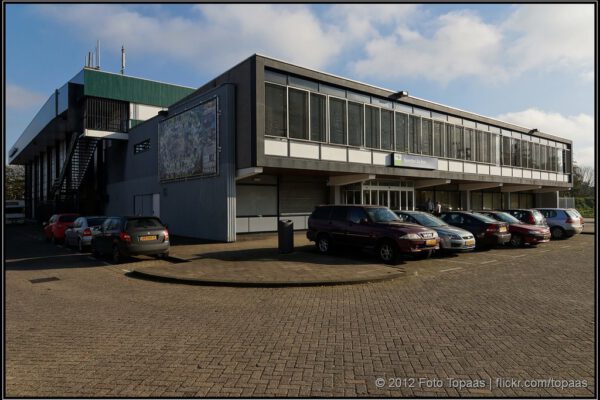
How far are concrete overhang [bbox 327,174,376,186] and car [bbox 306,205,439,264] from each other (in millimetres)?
7431

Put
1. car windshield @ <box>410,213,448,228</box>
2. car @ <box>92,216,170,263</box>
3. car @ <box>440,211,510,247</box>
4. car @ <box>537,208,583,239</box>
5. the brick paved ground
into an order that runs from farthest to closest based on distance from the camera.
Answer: car @ <box>537,208,583,239</box>, car @ <box>440,211,510,247</box>, car windshield @ <box>410,213,448,228</box>, car @ <box>92,216,170,263</box>, the brick paved ground

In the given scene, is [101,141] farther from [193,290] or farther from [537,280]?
[537,280]

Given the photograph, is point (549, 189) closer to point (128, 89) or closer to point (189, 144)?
point (189, 144)

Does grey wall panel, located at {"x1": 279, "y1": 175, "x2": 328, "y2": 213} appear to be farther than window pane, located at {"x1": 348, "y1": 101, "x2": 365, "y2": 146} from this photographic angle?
Yes

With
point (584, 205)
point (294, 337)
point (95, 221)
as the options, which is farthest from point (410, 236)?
point (584, 205)

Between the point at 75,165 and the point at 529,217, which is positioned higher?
the point at 75,165

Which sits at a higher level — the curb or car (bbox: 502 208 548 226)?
car (bbox: 502 208 548 226)

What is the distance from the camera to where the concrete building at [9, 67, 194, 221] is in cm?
3081

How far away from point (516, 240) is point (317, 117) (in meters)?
10.5

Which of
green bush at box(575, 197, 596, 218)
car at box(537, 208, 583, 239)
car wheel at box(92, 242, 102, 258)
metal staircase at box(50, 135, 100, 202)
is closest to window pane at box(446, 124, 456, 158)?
car at box(537, 208, 583, 239)

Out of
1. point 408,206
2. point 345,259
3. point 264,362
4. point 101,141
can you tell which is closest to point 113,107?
point 101,141

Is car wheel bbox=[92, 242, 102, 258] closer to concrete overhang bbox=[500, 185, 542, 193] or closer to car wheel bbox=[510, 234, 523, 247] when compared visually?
car wheel bbox=[510, 234, 523, 247]

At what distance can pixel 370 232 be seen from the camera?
12.5 metres

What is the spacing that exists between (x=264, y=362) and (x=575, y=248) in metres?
16.7
